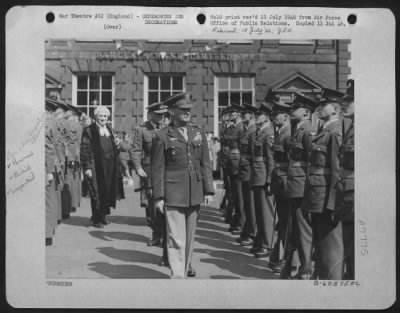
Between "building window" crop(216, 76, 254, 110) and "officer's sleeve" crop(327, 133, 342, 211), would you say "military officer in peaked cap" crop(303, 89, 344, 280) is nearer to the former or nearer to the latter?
"officer's sleeve" crop(327, 133, 342, 211)

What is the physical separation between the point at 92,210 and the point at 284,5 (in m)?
1.35

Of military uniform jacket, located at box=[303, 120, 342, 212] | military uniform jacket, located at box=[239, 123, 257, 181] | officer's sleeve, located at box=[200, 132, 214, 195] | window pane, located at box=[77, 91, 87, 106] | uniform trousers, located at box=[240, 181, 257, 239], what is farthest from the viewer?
military uniform jacket, located at box=[239, 123, 257, 181]

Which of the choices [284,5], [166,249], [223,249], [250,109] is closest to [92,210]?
[166,249]

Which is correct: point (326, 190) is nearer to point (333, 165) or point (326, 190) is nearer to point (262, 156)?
point (333, 165)

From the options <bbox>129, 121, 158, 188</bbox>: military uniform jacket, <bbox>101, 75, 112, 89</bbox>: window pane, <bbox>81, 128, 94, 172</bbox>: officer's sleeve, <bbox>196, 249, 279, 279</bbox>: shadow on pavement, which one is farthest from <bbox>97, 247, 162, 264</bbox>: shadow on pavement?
<bbox>101, 75, 112, 89</bbox>: window pane

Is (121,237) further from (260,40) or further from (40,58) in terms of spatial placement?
(260,40)

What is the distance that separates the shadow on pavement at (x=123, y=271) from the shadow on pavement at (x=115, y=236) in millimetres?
126

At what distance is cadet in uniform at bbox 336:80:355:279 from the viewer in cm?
280

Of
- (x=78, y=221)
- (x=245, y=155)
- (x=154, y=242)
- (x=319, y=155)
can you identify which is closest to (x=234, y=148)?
(x=245, y=155)

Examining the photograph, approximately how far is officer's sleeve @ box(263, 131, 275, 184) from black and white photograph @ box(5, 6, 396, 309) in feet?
0.22

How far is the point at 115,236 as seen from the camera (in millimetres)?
2900

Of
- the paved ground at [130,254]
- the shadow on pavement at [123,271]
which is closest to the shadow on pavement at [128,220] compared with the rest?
the paved ground at [130,254]

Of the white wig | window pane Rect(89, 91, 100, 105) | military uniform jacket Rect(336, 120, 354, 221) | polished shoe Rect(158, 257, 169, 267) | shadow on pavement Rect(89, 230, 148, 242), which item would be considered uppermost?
window pane Rect(89, 91, 100, 105)

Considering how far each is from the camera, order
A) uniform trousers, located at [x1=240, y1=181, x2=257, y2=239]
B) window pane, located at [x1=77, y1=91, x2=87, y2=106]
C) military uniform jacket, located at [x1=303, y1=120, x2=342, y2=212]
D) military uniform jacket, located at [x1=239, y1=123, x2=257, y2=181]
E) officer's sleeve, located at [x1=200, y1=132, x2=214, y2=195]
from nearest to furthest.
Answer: military uniform jacket, located at [x1=303, y1=120, x2=342, y2=212] < officer's sleeve, located at [x1=200, y1=132, x2=214, y2=195] < window pane, located at [x1=77, y1=91, x2=87, y2=106] < uniform trousers, located at [x1=240, y1=181, x2=257, y2=239] < military uniform jacket, located at [x1=239, y1=123, x2=257, y2=181]
